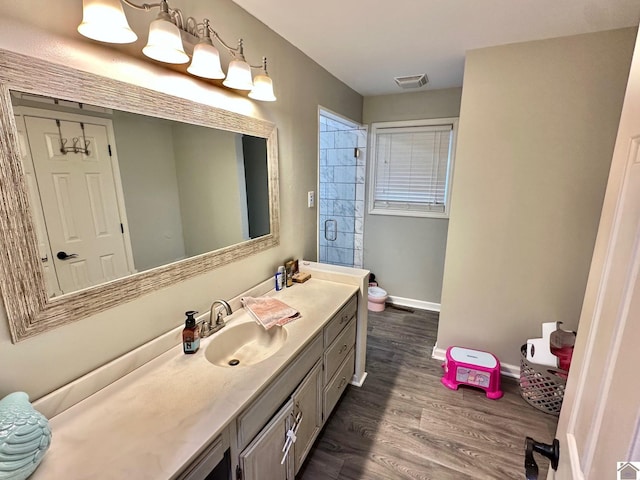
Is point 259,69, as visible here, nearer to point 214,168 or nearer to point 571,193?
point 214,168

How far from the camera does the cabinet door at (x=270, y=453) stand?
1102 millimetres

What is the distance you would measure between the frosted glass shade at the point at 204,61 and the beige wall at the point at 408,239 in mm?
2403

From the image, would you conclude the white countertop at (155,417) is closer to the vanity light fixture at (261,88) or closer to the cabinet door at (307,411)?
the cabinet door at (307,411)

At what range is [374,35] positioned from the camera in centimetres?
183

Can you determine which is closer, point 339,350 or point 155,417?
point 155,417

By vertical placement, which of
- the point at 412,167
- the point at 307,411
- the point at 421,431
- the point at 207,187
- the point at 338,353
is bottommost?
the point at 421,431

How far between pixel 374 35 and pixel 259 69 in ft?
2.44

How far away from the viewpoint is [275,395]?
1227 millimetres

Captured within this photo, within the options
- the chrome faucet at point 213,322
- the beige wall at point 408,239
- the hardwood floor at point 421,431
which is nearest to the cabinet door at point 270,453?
the hardwood floor at point 421,431

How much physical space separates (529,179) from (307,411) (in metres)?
2.04

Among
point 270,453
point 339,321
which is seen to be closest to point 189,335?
point 270,453

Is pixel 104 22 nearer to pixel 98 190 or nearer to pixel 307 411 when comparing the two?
pixel 98 190

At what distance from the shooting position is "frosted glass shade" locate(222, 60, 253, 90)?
4.42 ft

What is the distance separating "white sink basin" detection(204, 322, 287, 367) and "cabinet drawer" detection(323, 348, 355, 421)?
0.47m
